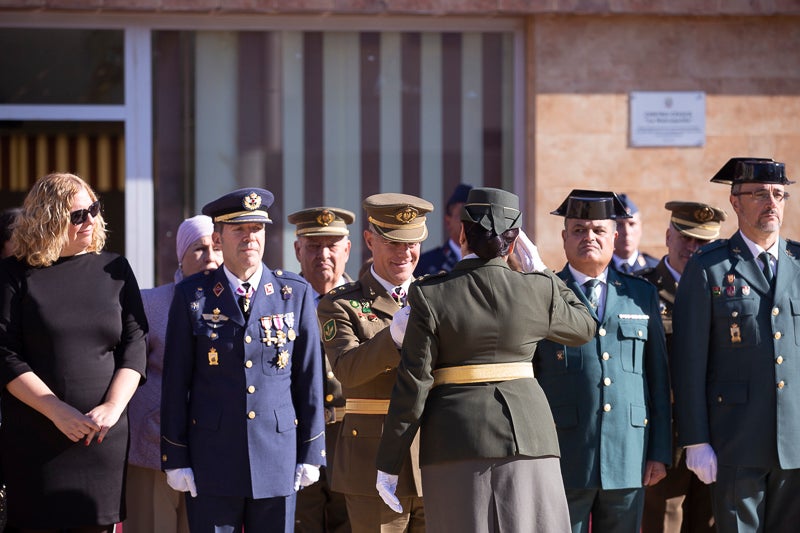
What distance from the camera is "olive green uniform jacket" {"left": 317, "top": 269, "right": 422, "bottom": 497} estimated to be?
4922 millimetres

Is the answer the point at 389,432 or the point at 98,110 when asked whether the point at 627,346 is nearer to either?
the point at 389,432

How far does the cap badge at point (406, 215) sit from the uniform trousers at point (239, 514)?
1.21m

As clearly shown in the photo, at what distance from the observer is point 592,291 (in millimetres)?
5461

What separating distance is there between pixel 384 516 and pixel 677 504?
2091 mm

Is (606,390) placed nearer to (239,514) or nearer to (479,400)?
(479,400)

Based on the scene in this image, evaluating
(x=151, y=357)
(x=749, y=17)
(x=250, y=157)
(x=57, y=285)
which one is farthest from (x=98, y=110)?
(x=749, y=17)

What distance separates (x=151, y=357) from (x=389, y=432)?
178cm

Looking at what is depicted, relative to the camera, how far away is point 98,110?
836 centimetres

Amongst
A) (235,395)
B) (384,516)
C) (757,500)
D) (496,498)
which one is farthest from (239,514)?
(757,500)

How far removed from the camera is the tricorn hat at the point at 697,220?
6809 millimetres

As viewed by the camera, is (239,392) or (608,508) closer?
(239,392)

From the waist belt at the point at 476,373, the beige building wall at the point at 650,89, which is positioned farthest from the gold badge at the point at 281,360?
the beige building wall at the point at 650,89

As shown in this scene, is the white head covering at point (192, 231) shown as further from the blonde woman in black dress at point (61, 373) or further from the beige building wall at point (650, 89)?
the beige building wall at point (650, 89)

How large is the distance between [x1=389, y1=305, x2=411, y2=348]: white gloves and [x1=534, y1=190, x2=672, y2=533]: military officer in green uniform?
3.02ft
